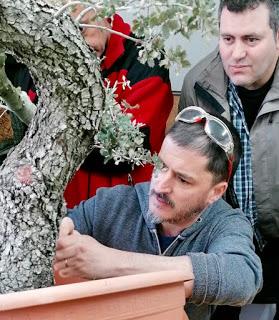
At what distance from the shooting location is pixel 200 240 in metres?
1.58

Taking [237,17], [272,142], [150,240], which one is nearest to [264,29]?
[237,17]

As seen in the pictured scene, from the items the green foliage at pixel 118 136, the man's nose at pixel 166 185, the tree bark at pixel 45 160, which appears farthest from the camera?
the man's nose at pixel 166 185

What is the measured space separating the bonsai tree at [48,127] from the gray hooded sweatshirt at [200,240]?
254mm

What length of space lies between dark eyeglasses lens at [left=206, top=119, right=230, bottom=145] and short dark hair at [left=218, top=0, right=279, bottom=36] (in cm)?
46

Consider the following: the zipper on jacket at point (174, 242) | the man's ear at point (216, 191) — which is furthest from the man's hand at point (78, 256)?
the man's ear at point (216, 191)

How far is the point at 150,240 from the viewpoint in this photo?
1.63 m

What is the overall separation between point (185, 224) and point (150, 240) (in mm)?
84

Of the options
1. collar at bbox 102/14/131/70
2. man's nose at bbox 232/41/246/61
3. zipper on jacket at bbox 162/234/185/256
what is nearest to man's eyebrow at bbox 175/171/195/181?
zipper on jacket at bbox 162/234/185/256

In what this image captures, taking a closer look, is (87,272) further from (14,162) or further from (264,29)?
(264,29)

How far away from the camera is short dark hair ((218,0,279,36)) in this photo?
6.36 ft

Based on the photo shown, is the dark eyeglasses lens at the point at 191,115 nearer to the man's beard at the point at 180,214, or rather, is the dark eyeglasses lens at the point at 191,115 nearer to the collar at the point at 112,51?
the man's beard at the point at 180,214

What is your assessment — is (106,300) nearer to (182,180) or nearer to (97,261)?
(97,261)

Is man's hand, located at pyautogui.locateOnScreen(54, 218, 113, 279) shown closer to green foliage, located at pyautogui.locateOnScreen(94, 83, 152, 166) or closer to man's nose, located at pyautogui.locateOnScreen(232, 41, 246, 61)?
green foliage, located at pyautogui.locateOnScreen(94, 83, 152, 166)

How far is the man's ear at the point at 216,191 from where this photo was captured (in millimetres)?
1640
